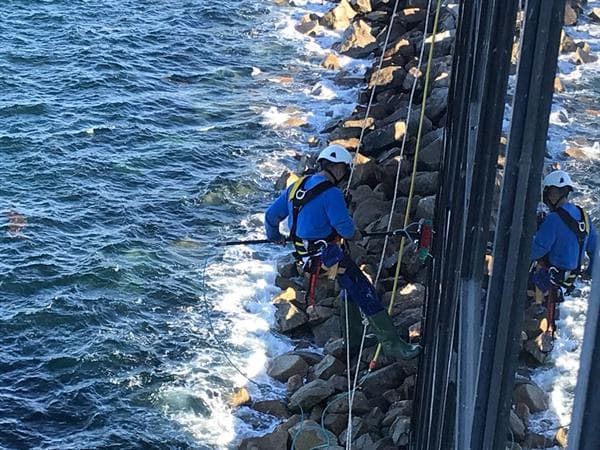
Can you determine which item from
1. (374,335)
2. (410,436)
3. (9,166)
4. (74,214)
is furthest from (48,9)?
(410,436)

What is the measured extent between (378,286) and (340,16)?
12.1m

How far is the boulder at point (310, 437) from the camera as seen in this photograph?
8734 millimetres

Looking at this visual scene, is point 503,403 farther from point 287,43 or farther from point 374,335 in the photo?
point 287,43

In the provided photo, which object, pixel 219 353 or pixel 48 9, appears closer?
pixel 219 353

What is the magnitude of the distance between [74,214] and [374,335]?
6.60 metres

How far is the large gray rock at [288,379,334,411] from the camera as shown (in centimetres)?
920

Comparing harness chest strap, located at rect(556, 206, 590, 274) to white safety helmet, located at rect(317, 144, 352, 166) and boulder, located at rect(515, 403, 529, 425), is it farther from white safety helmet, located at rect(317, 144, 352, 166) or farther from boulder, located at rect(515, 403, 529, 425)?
white safety helmet, located at rect(317, 144, 352, 166)

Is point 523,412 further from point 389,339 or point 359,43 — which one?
point 359,43

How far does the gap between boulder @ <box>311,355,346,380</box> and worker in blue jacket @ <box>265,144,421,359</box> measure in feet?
3.11

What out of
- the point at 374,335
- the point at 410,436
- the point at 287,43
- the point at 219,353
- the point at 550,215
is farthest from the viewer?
the point at 287,43

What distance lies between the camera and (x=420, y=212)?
11492 millimetres

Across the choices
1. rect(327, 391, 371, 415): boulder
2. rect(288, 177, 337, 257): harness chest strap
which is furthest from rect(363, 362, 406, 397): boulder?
rect(288, 177, 337, 257): harness chest strap

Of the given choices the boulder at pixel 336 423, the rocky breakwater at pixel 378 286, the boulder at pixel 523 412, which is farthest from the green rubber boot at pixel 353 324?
the boulder at pixel 523 412

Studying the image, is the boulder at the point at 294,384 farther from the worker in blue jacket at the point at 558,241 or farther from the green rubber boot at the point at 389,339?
the worker in blue jacket at the point at 558,241
